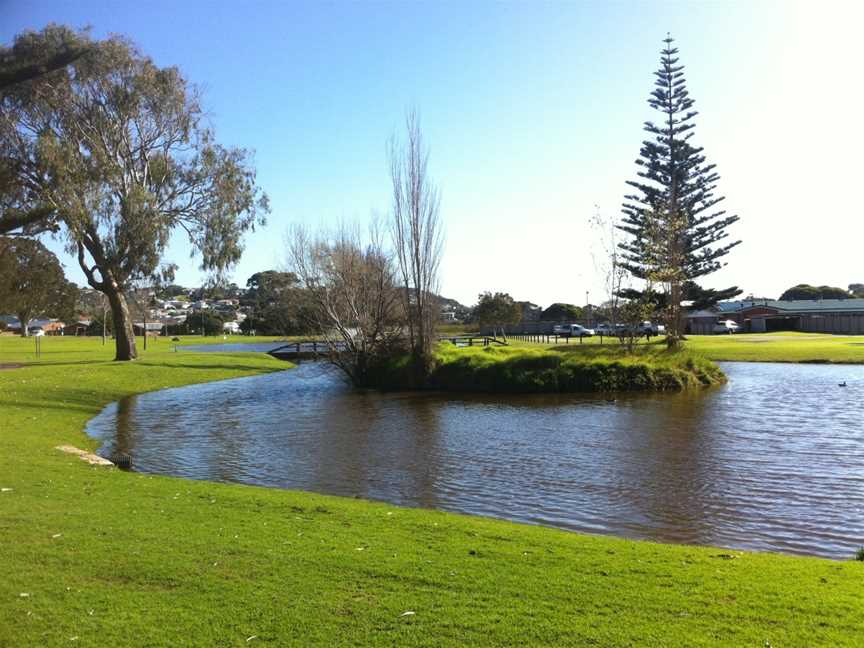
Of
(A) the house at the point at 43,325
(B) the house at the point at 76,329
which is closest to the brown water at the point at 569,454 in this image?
(B) the house at the point at 76,329

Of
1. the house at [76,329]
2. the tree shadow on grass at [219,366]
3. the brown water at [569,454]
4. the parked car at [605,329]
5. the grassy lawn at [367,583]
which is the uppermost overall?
the house at [76,329]

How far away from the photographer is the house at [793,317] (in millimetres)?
63750

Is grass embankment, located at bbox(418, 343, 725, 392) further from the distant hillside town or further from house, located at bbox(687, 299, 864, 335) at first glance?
house, located at bbox(687, 299, 864, 335)

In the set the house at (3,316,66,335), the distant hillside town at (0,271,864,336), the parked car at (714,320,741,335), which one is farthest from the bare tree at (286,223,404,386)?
the house at (3,316,66,335)

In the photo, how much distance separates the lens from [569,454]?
12773 millimetres

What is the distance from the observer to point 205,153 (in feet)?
101

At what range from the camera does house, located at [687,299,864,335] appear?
209 feet

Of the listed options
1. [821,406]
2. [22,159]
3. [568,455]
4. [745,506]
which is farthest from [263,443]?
[22,159]

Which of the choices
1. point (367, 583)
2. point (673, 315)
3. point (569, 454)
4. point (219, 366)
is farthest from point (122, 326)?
point (367, 583)

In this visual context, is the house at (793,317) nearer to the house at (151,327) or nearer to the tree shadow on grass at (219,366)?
the tree shadow on grass at (219,366)

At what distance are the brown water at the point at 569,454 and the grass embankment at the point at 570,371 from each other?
69.5 inches

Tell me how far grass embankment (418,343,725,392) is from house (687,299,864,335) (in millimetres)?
33428

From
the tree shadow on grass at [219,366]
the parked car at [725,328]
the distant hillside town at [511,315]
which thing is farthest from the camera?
the parked car at [725,328]

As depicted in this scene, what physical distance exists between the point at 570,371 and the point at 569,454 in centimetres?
1227
